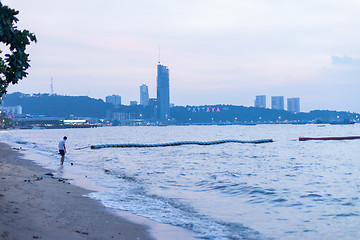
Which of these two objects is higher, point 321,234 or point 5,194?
point 5,194

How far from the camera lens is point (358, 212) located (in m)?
15.5

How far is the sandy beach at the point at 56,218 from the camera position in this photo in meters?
9.23

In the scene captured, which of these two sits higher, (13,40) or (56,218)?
(13,40)

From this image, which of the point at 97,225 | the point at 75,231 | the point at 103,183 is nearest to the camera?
the point at 75,231

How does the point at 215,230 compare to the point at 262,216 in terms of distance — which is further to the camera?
the point at 262,216

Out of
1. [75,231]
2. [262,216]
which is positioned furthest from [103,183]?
[75,231]

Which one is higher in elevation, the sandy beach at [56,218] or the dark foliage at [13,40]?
the dark foliage at [13,40]

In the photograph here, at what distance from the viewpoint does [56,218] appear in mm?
11188

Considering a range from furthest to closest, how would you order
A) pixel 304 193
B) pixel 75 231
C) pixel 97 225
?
pixel 304 193, pixel 97 225, pixel 75 231

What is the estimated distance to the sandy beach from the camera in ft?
30.3

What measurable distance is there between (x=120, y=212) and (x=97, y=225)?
107 inches

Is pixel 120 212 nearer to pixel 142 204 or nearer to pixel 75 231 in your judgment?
pixel 142 204

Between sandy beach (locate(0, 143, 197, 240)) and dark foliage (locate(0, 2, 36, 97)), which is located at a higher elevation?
dark foliage (locate(0, 2, 36, 97))

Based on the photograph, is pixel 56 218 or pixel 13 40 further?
pixel 56 218
